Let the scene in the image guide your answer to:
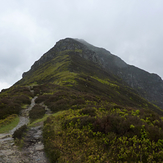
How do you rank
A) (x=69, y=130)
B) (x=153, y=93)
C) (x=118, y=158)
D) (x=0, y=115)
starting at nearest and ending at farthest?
(x=118, y=158), (x=69, y=130), (x=0, y=115), (x=153, y=93)

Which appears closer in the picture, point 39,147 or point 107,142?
point 107,142

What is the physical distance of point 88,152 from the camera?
7.00 metres

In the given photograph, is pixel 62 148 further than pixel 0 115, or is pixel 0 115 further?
pixel 0 115

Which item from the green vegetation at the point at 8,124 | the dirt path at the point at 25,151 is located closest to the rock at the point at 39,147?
the dirt path at the point at 25,151

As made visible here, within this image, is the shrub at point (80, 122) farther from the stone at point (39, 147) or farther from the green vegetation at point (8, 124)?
the green vegetation at point (8, 124)

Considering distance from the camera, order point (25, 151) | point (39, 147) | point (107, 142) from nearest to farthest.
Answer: point (107, 142), point (25, 151), point (39, 147)

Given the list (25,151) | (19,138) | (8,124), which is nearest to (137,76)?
(8,124)

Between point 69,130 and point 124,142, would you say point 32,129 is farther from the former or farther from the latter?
point 124,142

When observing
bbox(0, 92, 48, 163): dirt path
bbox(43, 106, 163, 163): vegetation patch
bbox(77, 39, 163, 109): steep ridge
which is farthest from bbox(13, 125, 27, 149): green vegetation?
bbox(77, 39, 163, 109): steep ridge

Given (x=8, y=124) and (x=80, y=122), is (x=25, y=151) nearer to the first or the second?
(x=80, y=122)

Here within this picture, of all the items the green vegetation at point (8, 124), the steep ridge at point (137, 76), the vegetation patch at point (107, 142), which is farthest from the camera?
the steep ridge at point (137, 76)

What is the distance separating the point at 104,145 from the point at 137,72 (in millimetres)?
200033

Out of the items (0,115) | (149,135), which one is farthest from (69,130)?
(0,115)

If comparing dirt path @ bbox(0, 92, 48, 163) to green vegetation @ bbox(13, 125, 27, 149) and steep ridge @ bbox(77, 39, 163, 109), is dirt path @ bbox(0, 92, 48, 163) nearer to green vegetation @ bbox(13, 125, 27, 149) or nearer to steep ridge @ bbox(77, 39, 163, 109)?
green vegetation @ bbox(13, 125, 27, 149)
